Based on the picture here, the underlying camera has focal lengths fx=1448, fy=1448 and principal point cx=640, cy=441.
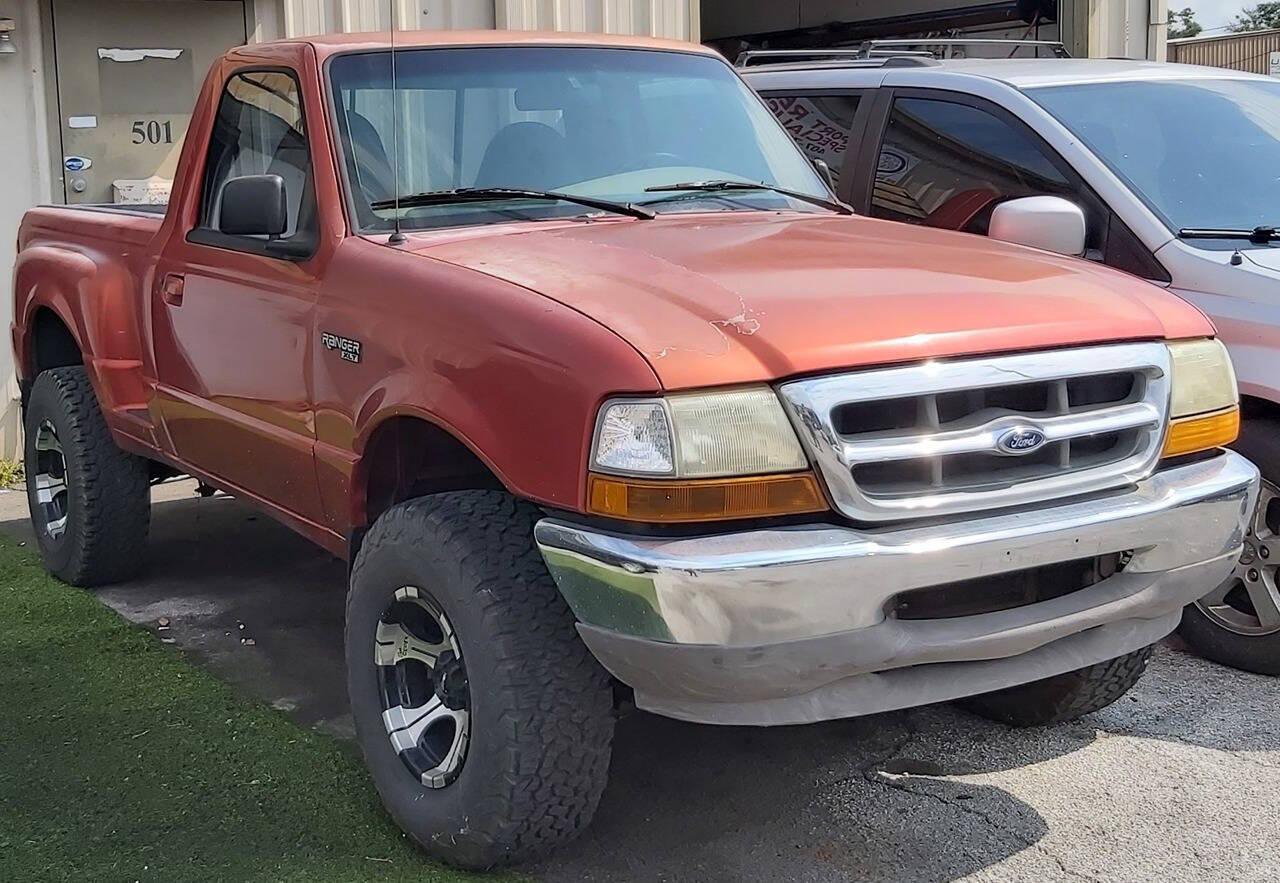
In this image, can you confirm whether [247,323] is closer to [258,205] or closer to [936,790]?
[258,205]

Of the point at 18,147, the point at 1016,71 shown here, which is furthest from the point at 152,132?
the point at 1016,71

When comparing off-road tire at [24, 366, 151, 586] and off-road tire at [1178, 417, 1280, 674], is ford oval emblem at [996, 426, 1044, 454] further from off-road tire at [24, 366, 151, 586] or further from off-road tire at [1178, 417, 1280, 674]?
off-road tire at [24, 366, 151, 586]

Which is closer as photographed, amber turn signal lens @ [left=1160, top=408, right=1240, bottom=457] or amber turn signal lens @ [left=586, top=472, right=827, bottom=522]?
amber turn signal lens @ [left=586, top=472, right=827, bottom=522]

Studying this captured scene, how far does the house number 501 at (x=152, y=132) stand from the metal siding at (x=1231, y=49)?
22.0 m

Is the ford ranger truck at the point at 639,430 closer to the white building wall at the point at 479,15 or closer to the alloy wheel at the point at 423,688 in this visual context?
the alloy wheel at the point at 423,688

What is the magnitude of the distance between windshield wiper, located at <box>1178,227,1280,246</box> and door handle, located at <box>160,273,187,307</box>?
326 centimetres

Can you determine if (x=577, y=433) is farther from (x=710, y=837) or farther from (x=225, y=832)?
(x=225, y=832)

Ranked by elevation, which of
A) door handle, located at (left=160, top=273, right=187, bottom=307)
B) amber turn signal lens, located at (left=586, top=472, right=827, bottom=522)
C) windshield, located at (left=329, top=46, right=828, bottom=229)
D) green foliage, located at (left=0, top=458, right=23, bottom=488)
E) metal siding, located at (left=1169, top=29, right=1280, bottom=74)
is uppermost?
metal siding, located at (left=1169, top=29, right=1280, bottom=74)

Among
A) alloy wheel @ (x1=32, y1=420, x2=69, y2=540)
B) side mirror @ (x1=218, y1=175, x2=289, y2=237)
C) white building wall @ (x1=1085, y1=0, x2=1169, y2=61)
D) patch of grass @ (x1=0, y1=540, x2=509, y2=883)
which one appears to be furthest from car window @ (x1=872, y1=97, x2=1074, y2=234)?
white building wall @ (x1=1085, y1=0, x2=1169, y2=61)

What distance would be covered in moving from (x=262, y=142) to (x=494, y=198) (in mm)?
1005

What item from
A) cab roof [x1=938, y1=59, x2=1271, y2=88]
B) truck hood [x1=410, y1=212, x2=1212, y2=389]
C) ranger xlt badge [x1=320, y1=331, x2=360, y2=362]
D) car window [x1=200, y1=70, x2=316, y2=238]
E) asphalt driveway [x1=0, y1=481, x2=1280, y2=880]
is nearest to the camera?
truck hood [x1=410, y1=212, x2=1212, y2=389]

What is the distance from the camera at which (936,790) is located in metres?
3.84

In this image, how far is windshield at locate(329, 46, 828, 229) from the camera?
402 cm

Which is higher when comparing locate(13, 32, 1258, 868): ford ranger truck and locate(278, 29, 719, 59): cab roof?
locate(278, 29, 719, 59): cab roof
